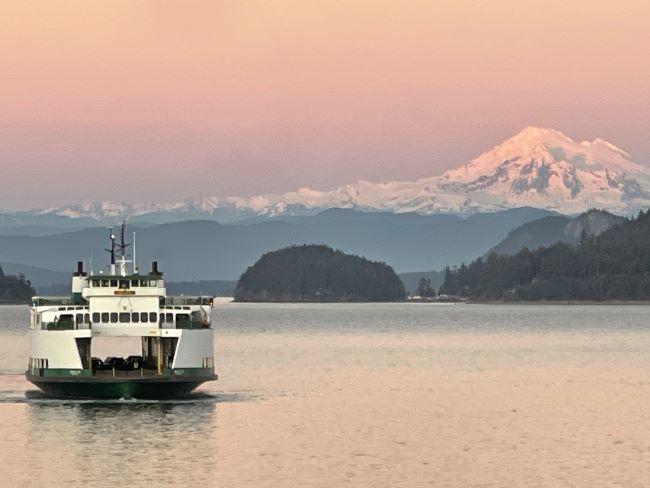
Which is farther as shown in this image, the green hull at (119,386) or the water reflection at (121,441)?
the green hull at (119,386)

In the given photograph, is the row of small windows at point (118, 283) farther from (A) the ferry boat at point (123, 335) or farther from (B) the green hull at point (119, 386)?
(B) the green hull at point (119, 386)

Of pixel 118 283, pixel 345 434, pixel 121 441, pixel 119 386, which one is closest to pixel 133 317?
pixel 118 283

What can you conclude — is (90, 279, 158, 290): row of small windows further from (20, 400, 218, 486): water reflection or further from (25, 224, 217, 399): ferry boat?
(20, 400, 218, 486): water reflection

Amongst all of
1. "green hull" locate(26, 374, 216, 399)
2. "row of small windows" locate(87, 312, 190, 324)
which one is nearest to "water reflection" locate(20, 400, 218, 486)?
"green hull" locate(26, 374, 216, 399)

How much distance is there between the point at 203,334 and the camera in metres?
103

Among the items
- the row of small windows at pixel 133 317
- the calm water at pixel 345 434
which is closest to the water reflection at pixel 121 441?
the calm water at pixel 345 434

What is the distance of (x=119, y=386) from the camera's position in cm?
10250

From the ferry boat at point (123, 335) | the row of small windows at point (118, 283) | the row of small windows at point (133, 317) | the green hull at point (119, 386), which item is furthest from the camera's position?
the row of small windows at point (118, 283)

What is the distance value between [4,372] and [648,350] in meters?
84.7

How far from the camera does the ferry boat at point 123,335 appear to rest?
336 feet

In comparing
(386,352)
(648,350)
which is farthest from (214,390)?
(648,350)

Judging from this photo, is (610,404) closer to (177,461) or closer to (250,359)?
(177,461)

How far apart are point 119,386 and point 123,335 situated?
11.7ft

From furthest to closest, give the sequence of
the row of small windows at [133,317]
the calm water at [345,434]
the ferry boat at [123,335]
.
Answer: the row of small windows at [133,317]
the ferry boat at [123,335]
the calm water at [345,434]
